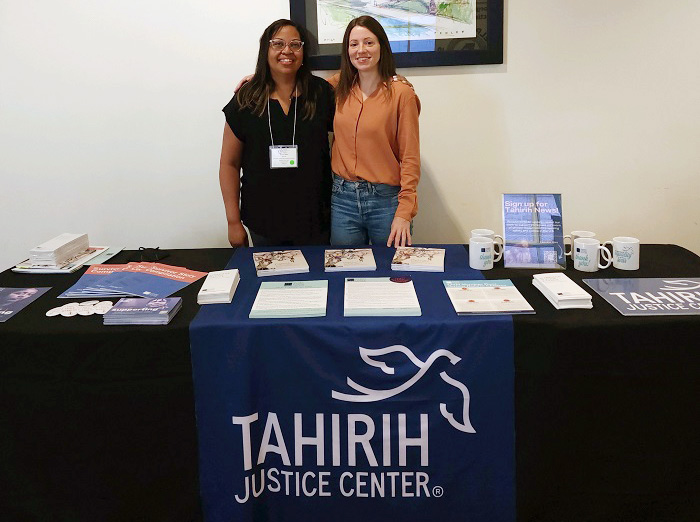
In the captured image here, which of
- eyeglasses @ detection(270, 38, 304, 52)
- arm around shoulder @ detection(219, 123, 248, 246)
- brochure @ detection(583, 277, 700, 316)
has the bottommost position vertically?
brochure @ detection(583, 277, 700, 316)

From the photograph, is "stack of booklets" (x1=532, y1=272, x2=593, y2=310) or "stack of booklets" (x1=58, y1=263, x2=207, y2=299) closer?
"stack of booklets" (x1=532, y1=272, x2=593, y2=310)

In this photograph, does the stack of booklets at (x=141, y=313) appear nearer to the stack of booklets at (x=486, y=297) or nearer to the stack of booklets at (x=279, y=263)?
the stack of booklets at (x=279, y=263)

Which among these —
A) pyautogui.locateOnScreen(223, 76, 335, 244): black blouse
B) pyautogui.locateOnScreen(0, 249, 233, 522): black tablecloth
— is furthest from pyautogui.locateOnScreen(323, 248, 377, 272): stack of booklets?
pyautogui.locateOnScreen(0, 249, 233, 522): black tablecloth

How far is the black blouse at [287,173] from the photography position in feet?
7.16

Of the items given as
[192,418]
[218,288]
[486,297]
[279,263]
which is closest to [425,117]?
Answer: [279,263]

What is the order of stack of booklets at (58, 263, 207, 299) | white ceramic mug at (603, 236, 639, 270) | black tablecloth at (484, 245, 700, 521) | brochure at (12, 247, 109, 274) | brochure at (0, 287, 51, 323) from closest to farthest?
black tablecloth at (484, 245, 700, 521) → brochure at (0, 287, 51, 323) → stack of booklets at (58, 263, 207, 299) → white ceramic mug at (603, 236, 639, 270) → brochure at (12, 247, 109, 274)

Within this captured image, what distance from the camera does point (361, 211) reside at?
218 centimetres

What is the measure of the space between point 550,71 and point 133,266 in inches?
73.1

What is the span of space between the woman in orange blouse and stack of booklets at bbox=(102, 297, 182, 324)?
83 centimetres

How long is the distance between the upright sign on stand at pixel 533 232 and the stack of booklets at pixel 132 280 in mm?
950

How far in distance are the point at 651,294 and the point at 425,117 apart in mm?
1335

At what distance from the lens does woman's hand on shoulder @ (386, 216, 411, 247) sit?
6.63 ft

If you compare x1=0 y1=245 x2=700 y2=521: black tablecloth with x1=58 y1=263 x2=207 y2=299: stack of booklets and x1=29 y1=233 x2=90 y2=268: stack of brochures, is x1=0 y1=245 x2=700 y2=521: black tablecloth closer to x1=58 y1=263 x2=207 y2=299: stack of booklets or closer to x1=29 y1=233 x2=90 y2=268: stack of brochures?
x1=58 y1=263 x2=207 y2=299: stack of booklets

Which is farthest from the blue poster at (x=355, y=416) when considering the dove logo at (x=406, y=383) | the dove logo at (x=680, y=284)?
the dove logo at (x=680, y=284)
